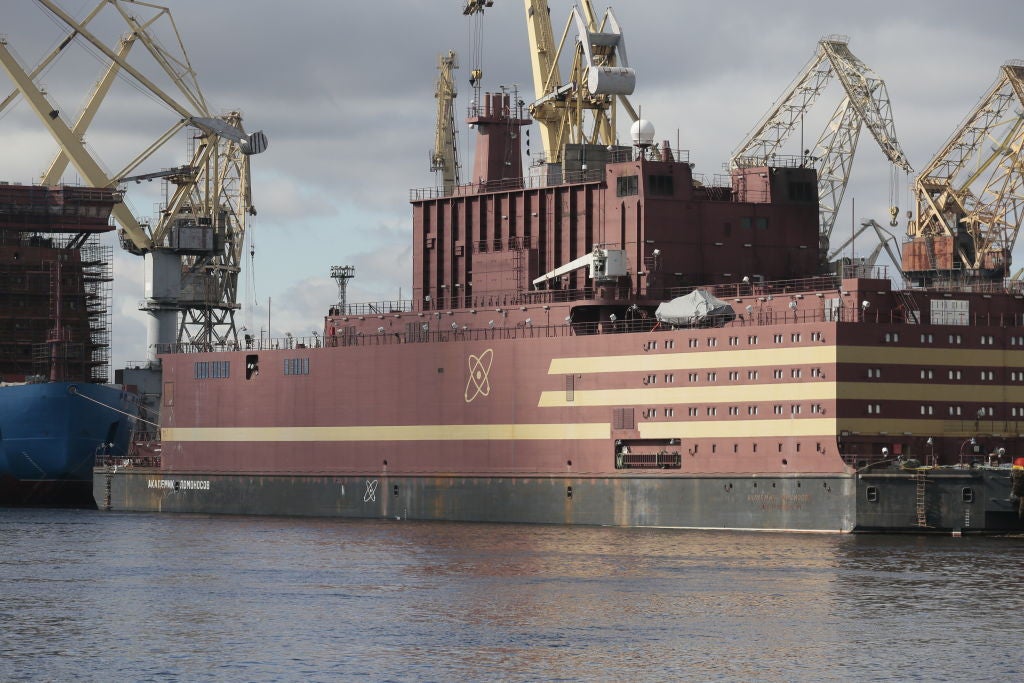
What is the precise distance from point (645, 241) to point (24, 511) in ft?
114

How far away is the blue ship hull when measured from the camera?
3671 inches

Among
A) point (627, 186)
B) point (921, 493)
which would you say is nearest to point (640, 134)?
point (627, 186)

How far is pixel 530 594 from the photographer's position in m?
51.4

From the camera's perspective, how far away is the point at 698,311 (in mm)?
68750

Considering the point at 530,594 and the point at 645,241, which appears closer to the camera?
the point at 530,594

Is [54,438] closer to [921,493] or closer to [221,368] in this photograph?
[221,368]

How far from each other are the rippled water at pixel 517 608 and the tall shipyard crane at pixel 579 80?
19.8 meters

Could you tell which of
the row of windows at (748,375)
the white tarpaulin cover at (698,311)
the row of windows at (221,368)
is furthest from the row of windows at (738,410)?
the row of windows at (221,368)

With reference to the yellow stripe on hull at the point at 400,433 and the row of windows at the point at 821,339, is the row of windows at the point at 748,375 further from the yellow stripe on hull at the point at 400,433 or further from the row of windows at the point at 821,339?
the yellow stripe on hull at the point at 400,433

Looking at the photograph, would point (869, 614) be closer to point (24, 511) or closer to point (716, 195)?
point (716, 195)

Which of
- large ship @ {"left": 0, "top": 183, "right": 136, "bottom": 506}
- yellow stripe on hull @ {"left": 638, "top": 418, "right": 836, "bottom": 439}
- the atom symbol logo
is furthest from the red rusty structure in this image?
yellow stripe on hull @ {"left": 638, "top": 418, "right": 836, "bottom": 439}

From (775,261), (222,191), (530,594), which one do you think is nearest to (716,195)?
(775,261)

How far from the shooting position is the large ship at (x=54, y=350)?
9362 centimetres

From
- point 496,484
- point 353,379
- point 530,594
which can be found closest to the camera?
point 530,594
